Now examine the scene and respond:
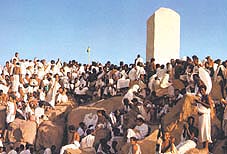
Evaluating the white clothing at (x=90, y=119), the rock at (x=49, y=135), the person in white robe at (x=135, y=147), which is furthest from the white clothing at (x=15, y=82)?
the person in white robe at (x=135, y=147)

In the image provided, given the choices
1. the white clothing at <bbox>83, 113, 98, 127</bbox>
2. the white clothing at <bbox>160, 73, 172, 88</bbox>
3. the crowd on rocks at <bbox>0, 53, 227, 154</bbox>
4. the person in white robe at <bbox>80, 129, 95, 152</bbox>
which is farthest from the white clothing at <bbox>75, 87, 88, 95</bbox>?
the person in white robe at <bbox>80, 129, 95, 152</bbox>

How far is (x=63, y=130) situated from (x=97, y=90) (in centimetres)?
249

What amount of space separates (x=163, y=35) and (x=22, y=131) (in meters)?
8.46

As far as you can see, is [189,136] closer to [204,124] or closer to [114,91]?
[204,124]

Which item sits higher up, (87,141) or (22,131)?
(87,141)

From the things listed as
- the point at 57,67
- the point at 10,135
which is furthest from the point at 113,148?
the point at 57,67

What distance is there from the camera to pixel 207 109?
53.1 feet

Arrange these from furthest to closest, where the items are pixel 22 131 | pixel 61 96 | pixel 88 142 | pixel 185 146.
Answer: pixel 61 96, pixel 22 131, pixel 88 142, pixel 185 146

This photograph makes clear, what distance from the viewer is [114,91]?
76.2ft

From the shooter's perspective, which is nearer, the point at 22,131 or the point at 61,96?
the point at 22,131

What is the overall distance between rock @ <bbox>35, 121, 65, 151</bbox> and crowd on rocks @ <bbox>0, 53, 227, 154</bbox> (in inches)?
24.2

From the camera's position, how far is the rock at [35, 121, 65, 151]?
22297 millimetres

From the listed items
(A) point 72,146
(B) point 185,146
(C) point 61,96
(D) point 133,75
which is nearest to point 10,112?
(C) point 61,96

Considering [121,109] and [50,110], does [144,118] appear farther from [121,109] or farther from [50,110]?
[50,110]
